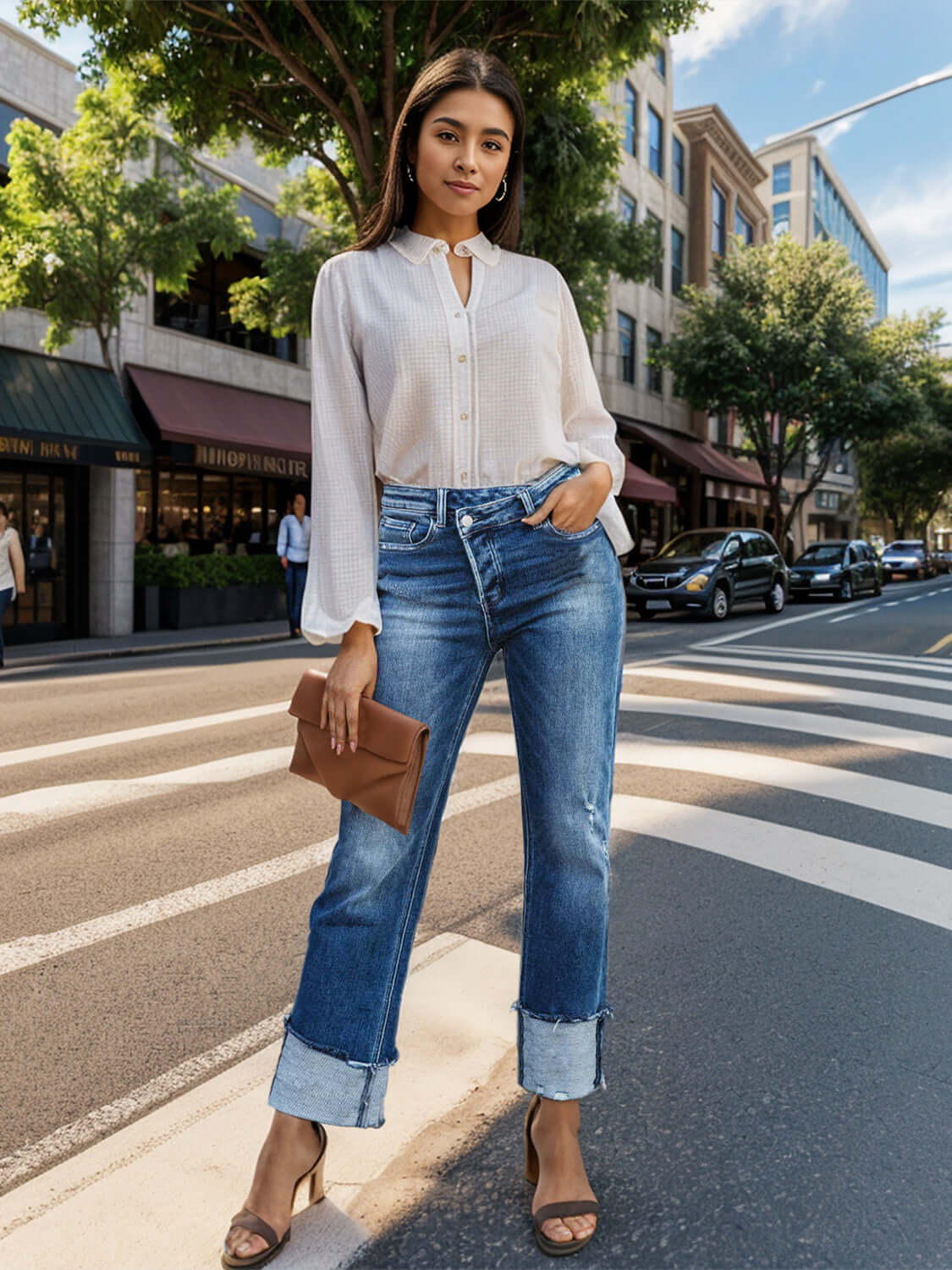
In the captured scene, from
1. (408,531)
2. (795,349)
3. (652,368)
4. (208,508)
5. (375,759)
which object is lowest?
(375,759)

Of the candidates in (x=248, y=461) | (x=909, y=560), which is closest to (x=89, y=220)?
(x=248, y=461)

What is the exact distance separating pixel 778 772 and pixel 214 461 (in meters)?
13.7

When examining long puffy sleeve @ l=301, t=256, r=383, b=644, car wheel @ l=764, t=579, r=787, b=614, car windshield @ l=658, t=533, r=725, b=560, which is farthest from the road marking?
long puffy sleeve @ l=301, t=256, r=383, b=644

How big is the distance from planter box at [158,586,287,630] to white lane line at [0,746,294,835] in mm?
11467

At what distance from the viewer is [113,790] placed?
224 inches

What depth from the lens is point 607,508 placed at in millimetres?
2182

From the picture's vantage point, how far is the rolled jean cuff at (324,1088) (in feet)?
6.34

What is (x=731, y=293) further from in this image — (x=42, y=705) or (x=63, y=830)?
(x=63, y=830)

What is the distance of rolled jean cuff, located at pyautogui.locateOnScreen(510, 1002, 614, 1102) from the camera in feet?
6.75

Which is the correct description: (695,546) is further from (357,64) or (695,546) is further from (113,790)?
(113,790)

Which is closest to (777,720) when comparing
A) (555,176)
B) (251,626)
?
(555,176)

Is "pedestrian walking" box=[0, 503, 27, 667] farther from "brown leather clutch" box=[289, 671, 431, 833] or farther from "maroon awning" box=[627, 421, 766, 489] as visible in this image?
"maroon awning" box=[627, 421, 766, 489]

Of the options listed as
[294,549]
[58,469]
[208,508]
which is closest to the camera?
[294,549]

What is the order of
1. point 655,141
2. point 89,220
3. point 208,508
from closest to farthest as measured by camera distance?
1. point 89,220
2. point 208,508
3. point 655,141
